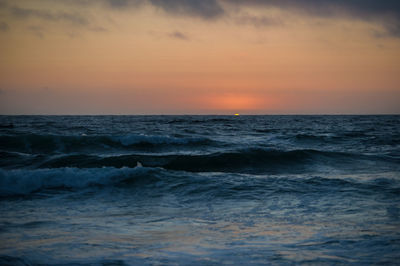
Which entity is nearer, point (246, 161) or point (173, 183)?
point (173, 183)

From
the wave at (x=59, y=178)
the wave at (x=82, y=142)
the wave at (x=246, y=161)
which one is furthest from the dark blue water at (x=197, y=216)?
the wave at (x=82, y=142)

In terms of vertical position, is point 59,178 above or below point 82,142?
below

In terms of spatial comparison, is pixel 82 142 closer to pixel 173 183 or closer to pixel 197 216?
pixel 173 183

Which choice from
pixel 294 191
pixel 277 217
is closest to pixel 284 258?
pixel 277 217

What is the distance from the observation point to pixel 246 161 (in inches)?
511

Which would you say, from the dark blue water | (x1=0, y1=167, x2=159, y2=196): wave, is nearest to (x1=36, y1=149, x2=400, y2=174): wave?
the dark blue water

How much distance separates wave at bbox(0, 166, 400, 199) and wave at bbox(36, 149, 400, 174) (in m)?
2.46

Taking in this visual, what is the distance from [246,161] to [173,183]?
5.11 metres

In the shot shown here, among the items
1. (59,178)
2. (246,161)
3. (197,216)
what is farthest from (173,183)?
(246,161)

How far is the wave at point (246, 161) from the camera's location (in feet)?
38.2

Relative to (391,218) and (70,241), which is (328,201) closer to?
(391,218)

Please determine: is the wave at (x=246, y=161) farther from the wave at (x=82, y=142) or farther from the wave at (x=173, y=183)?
the wave at (x=82, y=142)

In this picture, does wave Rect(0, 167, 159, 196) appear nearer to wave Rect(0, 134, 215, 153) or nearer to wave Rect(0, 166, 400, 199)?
wave Rect(0, 166, 400, 199)

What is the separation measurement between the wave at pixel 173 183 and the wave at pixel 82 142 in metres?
8.46
